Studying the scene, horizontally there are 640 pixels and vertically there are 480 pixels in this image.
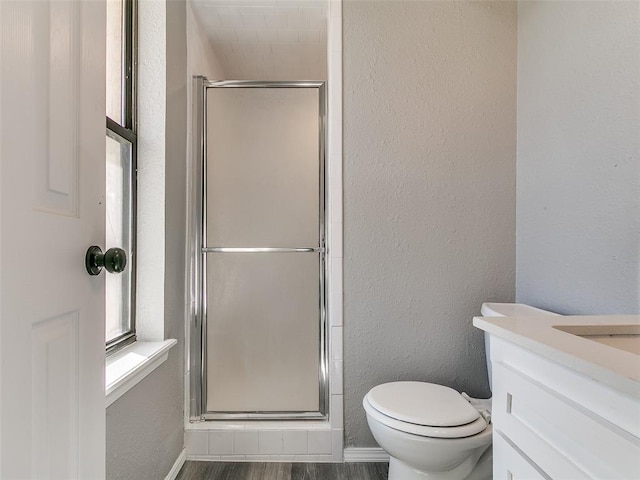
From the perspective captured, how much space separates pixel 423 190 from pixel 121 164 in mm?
1330

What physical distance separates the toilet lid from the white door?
35.8 inches

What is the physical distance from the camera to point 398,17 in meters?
1.66

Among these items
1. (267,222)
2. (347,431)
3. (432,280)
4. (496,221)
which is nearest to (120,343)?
(267,222)

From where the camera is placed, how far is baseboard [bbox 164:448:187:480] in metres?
1.49

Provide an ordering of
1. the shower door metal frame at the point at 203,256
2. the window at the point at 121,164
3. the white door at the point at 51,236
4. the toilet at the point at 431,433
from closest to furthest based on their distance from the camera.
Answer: the white door at the point at 51,236 < the toilet at the point at 431,433 < the window at the point at 121,164 < the shower door metal frame at the point at 203,256

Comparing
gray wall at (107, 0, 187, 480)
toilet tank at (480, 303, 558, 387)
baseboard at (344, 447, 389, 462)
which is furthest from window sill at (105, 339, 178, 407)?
toilet tank at (480, 303, 558, 387)

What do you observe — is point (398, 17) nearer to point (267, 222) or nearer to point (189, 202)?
point (267, 222)

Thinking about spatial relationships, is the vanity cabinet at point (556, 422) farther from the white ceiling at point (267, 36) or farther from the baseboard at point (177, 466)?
the white ceiling at point (267, 36)

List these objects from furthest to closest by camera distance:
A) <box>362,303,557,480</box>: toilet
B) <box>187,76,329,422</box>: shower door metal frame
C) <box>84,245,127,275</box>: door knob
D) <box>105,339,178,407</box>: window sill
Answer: <box>187,76,329,422</box>: shower door metal frame
<box>362,303,557,480</box>: toilet
<box>105,339,178,407</box>: window sill
<box>84,245,127,275</box>: door knob

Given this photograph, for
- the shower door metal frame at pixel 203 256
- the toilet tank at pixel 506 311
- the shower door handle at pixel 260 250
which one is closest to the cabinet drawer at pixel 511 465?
the toilet tank at pixel 506 311

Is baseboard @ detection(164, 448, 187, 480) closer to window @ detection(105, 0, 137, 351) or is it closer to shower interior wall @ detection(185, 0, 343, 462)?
shower interior wall @ detection(185, 0, 343, 462)

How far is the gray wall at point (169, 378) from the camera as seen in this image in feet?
3.68

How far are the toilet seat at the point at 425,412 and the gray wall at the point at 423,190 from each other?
11.5 inches

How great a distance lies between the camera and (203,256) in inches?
70.9
